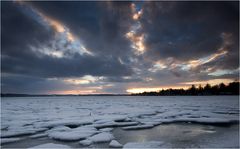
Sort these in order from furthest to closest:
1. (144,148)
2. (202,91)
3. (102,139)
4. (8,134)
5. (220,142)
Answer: (202,91)
(8,134)
(102,139)
(220,142)
(144,148)

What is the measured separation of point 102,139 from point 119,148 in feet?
2.69

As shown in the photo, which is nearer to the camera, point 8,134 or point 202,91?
point 8,134

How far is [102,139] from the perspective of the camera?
470 cm

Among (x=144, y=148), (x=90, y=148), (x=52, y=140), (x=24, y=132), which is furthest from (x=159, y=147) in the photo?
(x=24, y=132)

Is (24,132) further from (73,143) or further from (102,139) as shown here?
(102,139)

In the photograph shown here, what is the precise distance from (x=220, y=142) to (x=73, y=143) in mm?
3848

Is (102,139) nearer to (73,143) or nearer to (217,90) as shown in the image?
(73,143)

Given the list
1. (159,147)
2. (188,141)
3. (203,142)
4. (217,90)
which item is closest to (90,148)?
(159,147)

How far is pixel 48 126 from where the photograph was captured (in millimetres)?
6785

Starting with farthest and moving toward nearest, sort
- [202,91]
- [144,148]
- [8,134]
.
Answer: [202,91]
[8,134]
[144,148]

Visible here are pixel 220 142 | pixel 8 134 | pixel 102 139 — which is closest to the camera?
pixel 220 142

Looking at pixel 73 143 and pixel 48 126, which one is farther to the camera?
pixel 48 126

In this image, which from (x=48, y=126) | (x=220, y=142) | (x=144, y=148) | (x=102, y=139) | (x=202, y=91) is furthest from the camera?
(x=202, y=91)

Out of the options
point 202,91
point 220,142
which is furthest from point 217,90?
point 220,142
